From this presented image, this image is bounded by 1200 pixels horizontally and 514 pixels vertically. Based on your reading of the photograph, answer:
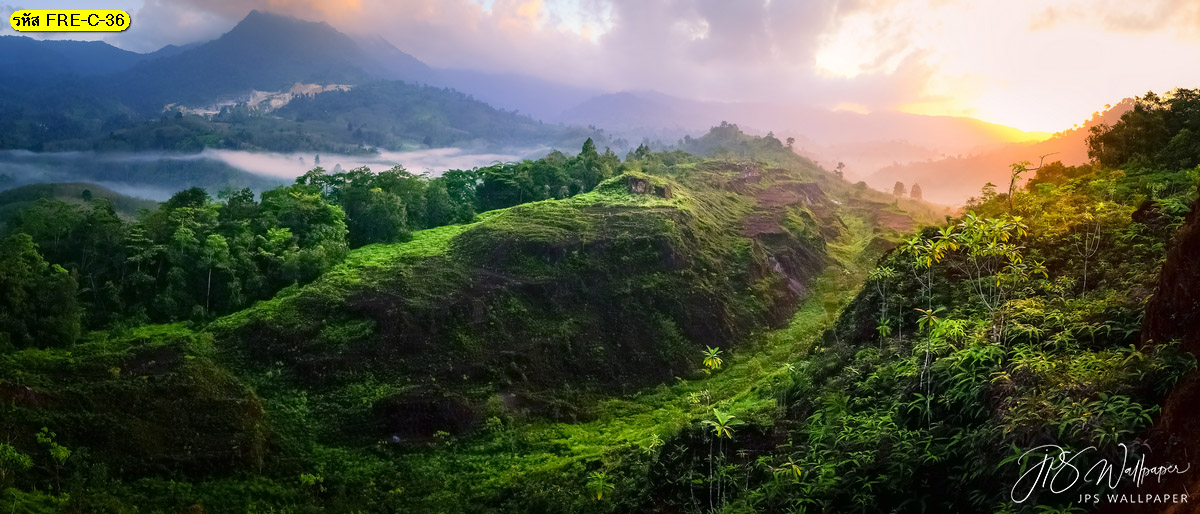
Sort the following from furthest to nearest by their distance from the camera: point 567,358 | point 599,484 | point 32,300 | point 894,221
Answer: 1. point 894,221
2. point 567,358
3. point 32,300
4. point 599,484

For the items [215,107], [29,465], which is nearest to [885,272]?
Result: [29,465]

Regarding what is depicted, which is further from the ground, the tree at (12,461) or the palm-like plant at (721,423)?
the palm-like plant at (721,423)

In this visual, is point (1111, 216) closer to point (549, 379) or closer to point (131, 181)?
point (549, 379)

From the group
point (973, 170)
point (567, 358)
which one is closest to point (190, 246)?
point (567, 358)

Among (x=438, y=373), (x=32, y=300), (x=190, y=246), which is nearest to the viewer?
(x=32, y=300)

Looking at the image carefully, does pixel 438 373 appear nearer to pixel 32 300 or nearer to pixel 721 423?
pixel 721 423

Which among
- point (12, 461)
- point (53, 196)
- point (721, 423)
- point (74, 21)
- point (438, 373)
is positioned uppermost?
point (74, 21)

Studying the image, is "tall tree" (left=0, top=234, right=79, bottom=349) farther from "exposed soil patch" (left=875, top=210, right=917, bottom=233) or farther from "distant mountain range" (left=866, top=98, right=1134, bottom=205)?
"distant mountain range" (left=866, top=98, right=1134, bottom=205)

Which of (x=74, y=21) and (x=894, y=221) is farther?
(x=894, y=221)

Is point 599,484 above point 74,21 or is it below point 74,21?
below

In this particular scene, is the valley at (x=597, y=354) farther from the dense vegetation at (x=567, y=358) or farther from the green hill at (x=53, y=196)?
the green hill at (x=53, y=196)

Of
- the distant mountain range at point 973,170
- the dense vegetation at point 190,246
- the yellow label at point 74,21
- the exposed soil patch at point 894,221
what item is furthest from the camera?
the distant mountain range at point 973,170

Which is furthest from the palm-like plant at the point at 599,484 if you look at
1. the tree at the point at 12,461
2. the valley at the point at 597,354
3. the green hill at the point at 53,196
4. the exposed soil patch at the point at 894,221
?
the green hill at the point at 53,196

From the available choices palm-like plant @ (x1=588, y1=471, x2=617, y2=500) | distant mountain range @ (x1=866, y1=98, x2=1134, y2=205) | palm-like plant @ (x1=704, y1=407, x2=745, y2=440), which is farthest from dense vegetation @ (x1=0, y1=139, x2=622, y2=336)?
distant mountain range @ (x1=866, y1=98, x2=1134, y2=205)
